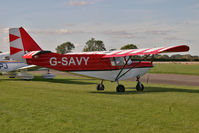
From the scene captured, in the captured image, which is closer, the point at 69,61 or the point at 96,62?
the point at 69,61

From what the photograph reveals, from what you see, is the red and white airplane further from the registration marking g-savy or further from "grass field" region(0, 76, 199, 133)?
"grass field" region(0, 76, 199, 133)

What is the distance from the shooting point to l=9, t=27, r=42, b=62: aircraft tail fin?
1508 centimetres

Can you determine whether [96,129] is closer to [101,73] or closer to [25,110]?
[25,110]

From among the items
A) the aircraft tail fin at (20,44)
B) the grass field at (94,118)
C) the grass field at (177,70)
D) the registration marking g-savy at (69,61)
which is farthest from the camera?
the grass field at (177,70)

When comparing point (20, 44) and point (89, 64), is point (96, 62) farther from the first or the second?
point (20, 44)

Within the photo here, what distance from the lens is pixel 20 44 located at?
50.4 ft

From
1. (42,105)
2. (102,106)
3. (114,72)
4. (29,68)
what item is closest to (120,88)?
(114,72)

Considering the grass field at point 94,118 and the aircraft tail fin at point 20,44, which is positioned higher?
the aircraft tail fin at point 20,44

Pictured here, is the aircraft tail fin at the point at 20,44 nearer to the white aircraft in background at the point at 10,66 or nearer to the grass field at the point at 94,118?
the white aircraft in background at the point at 10,66

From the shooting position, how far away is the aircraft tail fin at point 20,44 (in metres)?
15.1

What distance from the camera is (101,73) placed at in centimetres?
1338

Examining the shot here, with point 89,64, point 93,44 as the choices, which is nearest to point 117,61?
point 89,64

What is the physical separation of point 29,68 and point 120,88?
11.0 m

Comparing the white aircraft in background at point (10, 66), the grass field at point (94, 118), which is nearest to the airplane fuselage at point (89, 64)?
the grass field at point (94, 118)
